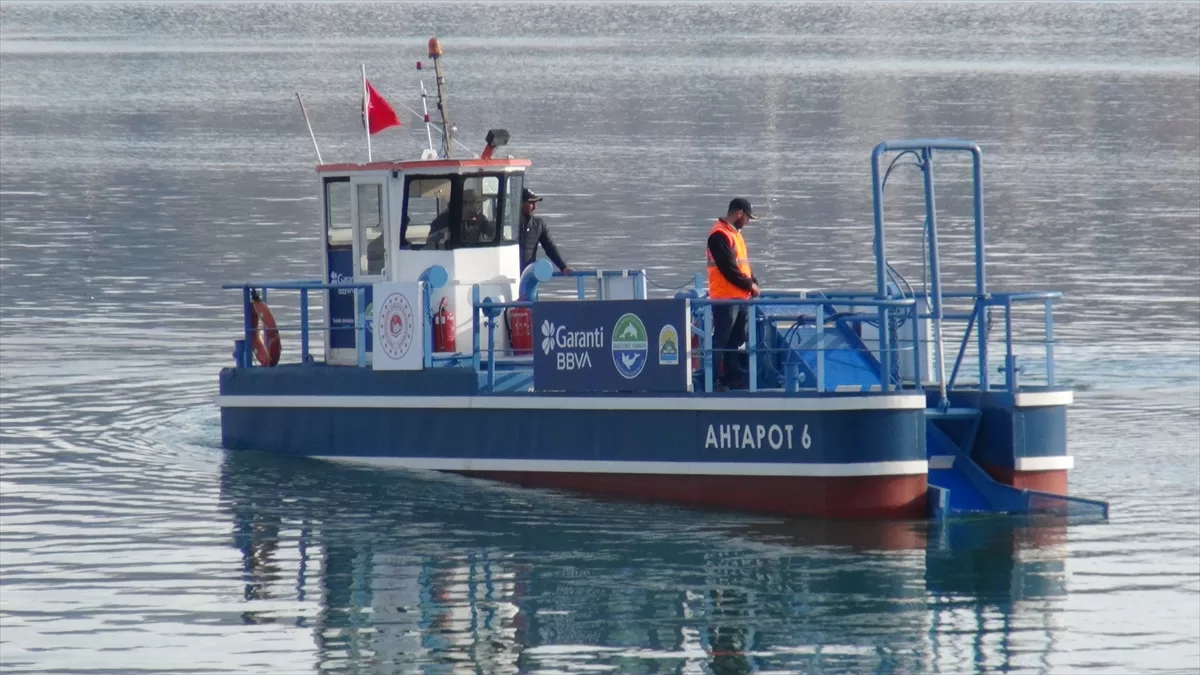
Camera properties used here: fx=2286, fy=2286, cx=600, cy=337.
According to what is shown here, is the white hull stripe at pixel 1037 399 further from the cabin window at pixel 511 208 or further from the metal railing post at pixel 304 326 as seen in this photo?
the metal railing post at pixel 304 326

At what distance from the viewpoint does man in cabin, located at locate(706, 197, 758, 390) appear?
1720cm

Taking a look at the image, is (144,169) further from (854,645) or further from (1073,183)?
(854,645)

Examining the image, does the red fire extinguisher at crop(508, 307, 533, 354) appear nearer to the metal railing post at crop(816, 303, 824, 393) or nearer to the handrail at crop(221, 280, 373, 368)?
the handrail at crop(221, 280, 373, 368)

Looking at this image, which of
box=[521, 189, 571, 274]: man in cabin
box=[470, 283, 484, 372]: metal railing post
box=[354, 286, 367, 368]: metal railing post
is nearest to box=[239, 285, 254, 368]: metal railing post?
box=[354, 286, 367, 368]: metal railing post

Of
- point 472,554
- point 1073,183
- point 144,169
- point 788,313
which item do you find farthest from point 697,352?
→ point 144,169

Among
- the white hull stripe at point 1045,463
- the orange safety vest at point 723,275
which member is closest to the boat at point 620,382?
the white hull stripe at point 1045,463

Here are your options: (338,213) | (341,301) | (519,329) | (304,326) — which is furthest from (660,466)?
(338,213)

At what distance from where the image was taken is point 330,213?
19.8 meters

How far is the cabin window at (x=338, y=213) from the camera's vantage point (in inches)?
773

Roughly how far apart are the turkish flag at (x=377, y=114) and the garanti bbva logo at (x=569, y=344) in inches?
111

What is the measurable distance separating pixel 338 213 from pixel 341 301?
0.77 metres

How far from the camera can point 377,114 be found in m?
19.7

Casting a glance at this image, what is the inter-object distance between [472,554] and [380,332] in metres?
2.91

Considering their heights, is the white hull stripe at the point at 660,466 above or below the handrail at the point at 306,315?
below
